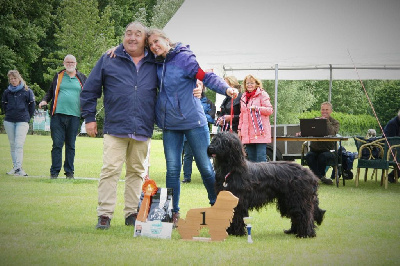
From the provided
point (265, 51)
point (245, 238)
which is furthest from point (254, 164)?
point (265, 51)

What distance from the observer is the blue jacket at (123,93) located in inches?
203

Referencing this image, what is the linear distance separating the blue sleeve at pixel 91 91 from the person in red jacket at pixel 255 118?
12.1 ft

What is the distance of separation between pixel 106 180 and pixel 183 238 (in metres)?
0.98

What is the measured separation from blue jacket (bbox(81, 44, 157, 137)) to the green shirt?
12.9ft

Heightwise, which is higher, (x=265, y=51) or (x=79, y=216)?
(x=265, y=51)

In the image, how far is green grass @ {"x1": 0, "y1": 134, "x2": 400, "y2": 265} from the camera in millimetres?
4062

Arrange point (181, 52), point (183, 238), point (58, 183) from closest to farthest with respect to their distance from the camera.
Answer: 1. point (183, 238)
2. point (181, 52)
3. point (58, 183)

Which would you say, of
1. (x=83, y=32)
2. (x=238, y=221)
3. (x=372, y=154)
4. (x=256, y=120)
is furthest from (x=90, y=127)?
(x=83, y=32)

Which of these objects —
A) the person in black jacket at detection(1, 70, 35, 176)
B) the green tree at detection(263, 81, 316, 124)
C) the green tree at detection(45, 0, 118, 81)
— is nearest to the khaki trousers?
the person in black jacket at detection(1, 70, 35, 176)

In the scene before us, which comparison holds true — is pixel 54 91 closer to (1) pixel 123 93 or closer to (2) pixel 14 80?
(2) pixel 14 80

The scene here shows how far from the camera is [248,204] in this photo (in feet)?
16.7

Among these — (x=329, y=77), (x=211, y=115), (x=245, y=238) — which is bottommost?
(x=245, y=238)

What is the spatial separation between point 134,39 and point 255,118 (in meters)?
3.72

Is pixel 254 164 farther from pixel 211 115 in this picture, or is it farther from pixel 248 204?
pixel 211 115
